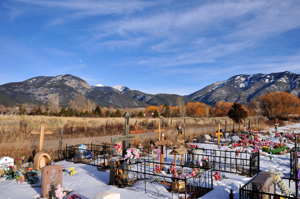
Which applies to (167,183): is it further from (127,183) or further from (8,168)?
(8,168)

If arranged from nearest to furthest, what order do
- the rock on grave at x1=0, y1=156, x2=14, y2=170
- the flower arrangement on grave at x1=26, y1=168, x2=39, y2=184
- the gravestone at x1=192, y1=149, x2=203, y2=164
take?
1. the flower arrangement on grave at x1=26, y1=168, x2=39, y2=184
2. the rock on grave at x1=0, y1=156, x2=14, y2=170
3. the gravestone at x1=192, y1=149, x2=203, y2=164

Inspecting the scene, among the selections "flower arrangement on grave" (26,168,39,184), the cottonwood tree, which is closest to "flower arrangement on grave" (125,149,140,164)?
"flower arrangement on grave" (26,168,39,184)

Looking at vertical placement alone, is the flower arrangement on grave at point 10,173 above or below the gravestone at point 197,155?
below

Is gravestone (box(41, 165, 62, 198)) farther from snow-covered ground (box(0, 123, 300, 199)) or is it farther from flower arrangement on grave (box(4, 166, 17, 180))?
flower arrangement on grave (box(4, 166, 17, 180))

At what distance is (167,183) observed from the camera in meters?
8.05

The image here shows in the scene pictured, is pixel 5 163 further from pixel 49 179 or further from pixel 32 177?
pixel 49 179

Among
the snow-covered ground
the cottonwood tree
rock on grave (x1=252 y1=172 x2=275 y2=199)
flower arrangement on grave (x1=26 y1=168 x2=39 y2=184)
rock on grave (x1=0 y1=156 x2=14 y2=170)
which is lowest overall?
the snow-covered ground

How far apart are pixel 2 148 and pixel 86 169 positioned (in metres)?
4.71

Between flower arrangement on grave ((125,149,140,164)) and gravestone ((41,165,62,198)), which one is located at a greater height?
flower arrangement on grave ((125,149,140,164))

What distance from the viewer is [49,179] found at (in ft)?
21.9

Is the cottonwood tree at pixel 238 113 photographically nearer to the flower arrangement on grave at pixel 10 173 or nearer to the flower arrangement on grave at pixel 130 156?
the flower arrangement on grave at pixel 130 156

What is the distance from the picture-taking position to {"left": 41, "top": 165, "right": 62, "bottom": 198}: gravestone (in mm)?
6580

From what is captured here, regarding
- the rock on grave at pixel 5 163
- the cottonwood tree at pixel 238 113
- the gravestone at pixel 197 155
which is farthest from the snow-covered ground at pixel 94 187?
the cottonwood tree at pixel 238 113

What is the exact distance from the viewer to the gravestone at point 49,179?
6.58 m
